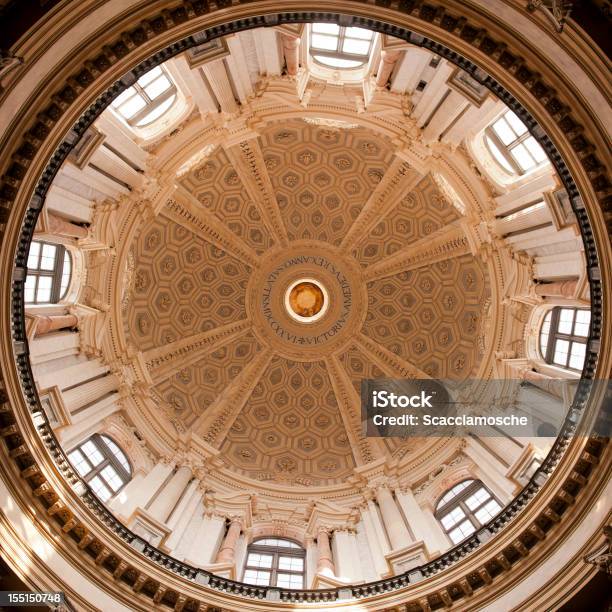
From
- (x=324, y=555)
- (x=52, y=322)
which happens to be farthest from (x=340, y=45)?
(x=324, y=555)

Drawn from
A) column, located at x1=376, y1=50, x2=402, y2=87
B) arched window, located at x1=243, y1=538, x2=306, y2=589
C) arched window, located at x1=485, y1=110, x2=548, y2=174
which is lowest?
arched window, located at x1=243, y1=538, x2=306, y2=589

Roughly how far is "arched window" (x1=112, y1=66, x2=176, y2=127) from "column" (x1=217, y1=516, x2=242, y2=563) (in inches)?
617

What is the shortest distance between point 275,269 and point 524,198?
17.8 meters

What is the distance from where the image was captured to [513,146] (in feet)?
72.8

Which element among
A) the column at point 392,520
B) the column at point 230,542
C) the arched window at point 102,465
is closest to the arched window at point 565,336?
the column at point 392,520

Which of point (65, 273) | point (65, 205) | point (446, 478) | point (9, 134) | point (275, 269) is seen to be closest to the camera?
point (9, 134)

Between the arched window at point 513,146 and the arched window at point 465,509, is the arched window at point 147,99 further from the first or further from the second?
the arched window at point 465,509

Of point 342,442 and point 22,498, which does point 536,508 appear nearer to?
point 22,498

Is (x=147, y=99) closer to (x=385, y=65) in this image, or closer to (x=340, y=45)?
(x=340, y=45)

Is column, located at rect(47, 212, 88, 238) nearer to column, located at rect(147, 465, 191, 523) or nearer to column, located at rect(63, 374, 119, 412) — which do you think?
column, located at rect(63, 374, 119, 412)

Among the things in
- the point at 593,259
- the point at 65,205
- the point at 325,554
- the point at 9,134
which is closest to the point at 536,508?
the point at 593,259

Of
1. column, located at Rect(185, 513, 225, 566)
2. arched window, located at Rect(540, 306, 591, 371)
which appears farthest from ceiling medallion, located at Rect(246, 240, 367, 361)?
arched window, located at Rect(540, 306, 591, 371)

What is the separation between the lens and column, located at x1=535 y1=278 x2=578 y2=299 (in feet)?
66.1

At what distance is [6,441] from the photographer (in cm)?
1555
